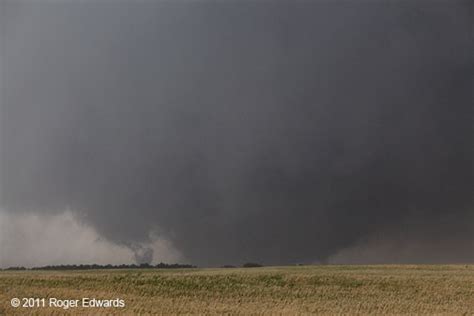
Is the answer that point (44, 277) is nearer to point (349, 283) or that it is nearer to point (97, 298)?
point (97, 298)

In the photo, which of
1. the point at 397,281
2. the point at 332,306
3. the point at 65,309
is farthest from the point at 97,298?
the point at 397,281

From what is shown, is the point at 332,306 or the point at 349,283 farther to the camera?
the point at 349,283

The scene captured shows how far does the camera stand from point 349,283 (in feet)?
198

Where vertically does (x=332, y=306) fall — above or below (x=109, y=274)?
below

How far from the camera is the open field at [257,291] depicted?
48469 mm

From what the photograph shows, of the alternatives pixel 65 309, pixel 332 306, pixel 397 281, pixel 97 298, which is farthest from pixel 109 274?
pixel 397 281

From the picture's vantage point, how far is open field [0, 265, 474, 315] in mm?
48469

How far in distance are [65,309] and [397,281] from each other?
107 ft

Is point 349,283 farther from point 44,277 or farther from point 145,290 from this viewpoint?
→ point 44,277

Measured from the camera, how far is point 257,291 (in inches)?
2217

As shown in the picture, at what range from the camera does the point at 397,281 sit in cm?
6131

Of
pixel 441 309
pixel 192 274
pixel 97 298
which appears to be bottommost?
pixel 441 309

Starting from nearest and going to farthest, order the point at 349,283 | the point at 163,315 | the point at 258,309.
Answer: the point at 163,315
the point at 258,309
the point at 349,283

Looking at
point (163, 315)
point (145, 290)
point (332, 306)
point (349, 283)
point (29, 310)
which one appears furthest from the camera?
point (349, 283)
